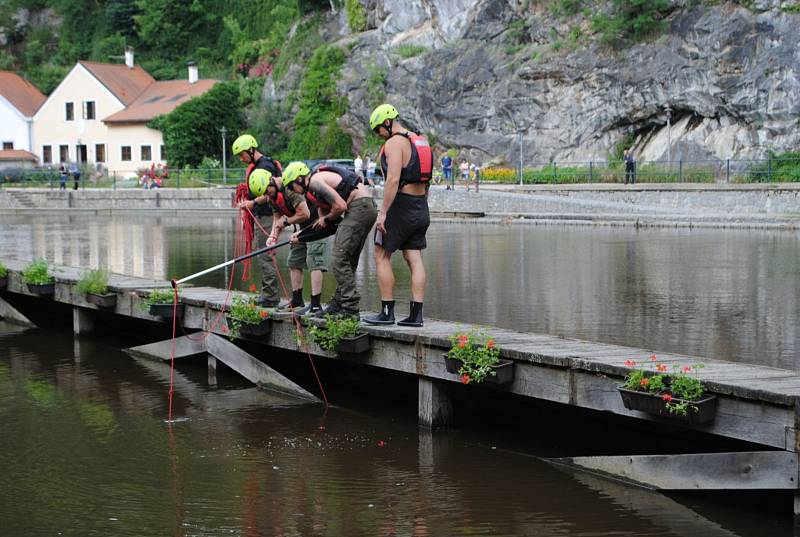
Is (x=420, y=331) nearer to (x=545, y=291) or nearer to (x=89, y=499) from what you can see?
(x=89, y=499)

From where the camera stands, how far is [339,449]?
32.5ft

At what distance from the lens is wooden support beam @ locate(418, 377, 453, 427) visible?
34.4 ft

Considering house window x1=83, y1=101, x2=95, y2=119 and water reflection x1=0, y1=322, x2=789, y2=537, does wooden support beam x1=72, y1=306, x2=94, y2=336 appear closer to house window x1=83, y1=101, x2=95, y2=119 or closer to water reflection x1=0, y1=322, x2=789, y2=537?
water reflection x1=0, y1=322, x2=789, y2=537

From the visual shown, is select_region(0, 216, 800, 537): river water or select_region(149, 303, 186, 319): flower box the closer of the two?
select_region(0, 216, 800, 537): river water

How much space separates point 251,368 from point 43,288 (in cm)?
498

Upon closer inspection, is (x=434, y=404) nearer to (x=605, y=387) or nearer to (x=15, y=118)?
(x=605, y=387)

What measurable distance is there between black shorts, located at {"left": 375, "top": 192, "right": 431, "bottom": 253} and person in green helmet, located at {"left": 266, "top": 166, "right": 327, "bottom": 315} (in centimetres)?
120

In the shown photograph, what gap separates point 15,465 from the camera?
9383 millimetres

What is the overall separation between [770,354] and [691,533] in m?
5.58

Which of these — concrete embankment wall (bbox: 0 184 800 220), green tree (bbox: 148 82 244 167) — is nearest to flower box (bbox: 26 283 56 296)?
concrete embankment wall (bbox: 0 184 800 220)

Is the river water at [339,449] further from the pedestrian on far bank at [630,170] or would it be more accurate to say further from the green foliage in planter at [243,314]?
the pedestrian on far bank at [630,170]

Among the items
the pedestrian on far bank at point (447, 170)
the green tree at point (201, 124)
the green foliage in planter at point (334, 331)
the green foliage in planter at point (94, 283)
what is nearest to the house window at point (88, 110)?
the green tree at point (201, 124)

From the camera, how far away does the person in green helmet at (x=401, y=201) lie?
10.4 meters

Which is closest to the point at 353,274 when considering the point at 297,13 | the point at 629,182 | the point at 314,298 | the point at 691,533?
the point at 314,298
